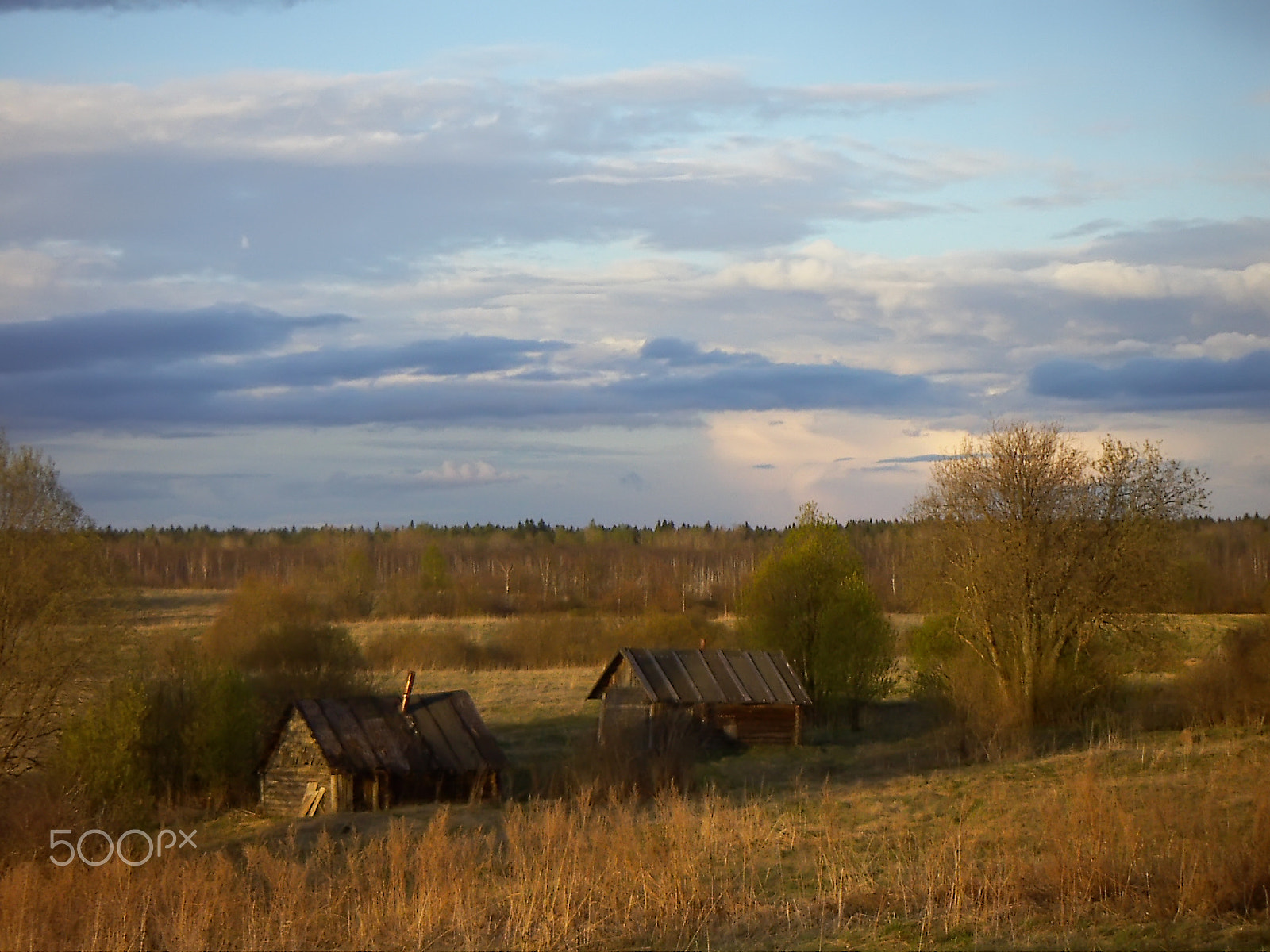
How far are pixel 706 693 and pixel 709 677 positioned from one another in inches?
34.9

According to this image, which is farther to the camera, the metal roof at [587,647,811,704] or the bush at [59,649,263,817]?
the metal roof at [587,647,811,704]

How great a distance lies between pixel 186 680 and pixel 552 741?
12389mm

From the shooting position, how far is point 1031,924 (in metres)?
10.4

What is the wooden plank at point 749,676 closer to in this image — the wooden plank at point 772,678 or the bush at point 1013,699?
the wooden plank at point 772,678

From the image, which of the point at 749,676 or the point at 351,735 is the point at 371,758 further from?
the point at 749,676

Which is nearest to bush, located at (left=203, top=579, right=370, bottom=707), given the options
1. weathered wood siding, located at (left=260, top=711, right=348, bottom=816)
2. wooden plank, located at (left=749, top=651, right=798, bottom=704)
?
weathered wood siding, located at (left=260, top=711, right=348, bottom=816)

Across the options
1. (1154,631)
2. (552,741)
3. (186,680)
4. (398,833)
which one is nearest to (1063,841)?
(398,833)

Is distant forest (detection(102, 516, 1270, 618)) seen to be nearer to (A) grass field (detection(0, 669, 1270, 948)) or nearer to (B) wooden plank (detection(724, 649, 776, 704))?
(B) wooden plank (detection(724, 649, 776, 704))

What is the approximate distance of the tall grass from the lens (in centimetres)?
1040

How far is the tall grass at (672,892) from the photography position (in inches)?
409

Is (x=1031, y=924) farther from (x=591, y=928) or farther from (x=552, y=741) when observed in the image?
(x=552, y=741)

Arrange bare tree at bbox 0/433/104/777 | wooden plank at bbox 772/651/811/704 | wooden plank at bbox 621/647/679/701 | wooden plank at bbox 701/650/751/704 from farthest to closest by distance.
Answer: wooden plank at bbox 772/651/811/704 < wooden plank at bbox 701/650/751/704 < wooden plank at bbox 621/647/679/701 < bare tree at bbox 0/433/104/777

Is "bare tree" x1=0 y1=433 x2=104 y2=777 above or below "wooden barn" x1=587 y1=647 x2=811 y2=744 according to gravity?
above

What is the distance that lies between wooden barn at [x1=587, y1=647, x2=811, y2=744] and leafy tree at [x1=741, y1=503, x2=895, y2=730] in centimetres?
468
